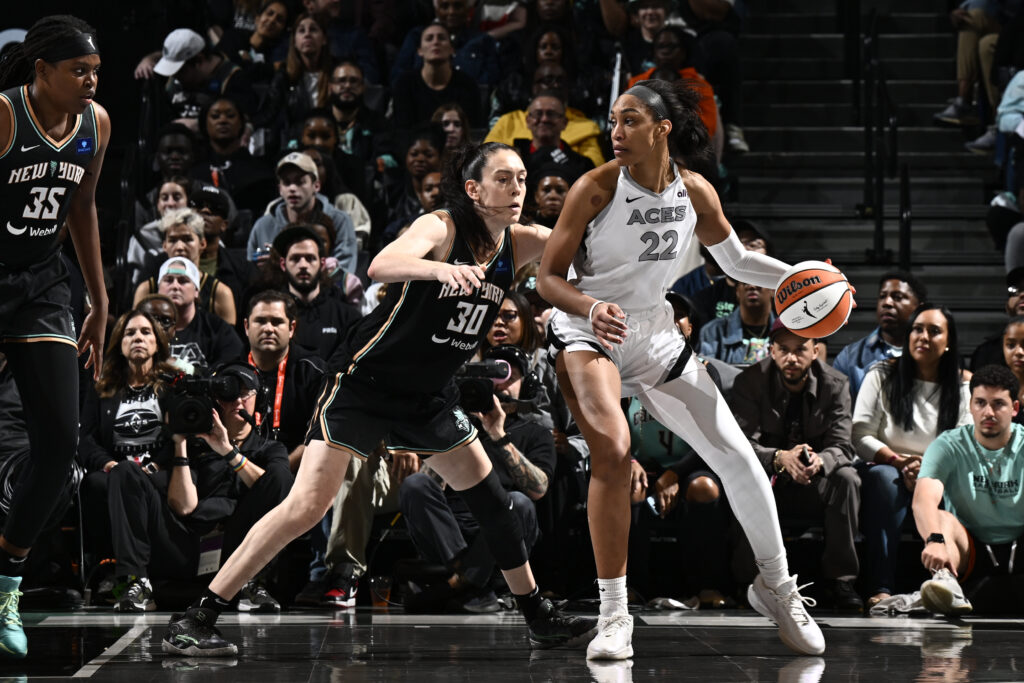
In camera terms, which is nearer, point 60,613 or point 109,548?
point 60,613

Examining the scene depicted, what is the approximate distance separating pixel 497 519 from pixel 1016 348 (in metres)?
3.52

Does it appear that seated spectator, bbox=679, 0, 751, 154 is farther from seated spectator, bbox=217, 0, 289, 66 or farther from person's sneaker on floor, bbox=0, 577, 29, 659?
person's sneaker on floor, bbox=0, 577, 29, 659

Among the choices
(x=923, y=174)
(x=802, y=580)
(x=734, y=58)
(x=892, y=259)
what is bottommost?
(x=802, y=580)

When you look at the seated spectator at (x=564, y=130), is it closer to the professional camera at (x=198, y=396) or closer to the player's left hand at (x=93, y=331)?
the professional camera at (x=198, y=396)

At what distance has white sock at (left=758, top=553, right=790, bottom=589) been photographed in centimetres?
446

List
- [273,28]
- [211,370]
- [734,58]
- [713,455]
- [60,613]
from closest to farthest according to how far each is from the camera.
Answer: [713,455] < [60,613] < [211,370] < [734,58] < [273,28]

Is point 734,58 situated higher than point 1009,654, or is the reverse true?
point 734,58

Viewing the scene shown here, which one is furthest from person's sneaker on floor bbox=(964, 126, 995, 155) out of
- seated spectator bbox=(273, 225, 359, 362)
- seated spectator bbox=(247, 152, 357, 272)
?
seated spectator bbox=(273, 225, 359, 362)

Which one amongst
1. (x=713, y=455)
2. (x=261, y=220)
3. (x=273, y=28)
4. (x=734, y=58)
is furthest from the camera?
(x=273, y=28)

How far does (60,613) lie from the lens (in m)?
5.88

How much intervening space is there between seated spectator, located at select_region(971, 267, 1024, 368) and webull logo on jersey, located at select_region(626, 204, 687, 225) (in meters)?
3.27

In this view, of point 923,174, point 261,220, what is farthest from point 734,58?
point 261,220

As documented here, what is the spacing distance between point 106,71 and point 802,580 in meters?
7.83

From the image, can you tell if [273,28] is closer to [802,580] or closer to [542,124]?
[542,124]
